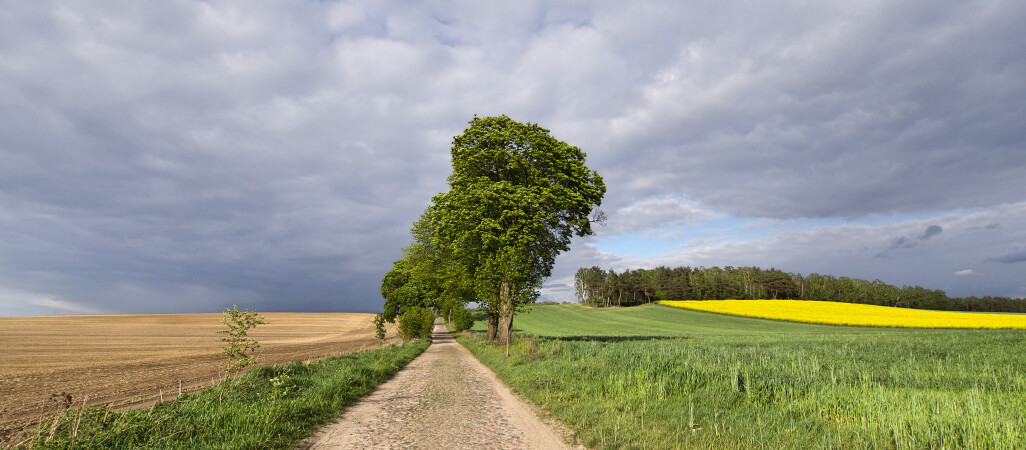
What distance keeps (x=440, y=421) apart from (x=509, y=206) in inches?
607

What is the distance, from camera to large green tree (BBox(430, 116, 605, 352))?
2238 centimetres

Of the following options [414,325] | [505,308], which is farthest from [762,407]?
[414,325]

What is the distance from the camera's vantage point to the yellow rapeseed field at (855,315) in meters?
56.6

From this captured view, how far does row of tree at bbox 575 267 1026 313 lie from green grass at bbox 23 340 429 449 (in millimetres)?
125086

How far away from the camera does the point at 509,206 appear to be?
23.1m

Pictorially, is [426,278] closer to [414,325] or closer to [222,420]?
[414,325]

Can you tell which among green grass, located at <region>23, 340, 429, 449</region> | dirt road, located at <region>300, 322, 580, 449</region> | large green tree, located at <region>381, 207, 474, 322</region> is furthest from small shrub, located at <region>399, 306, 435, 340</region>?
green grass, located at <region>23, 340, 429, 449</region>

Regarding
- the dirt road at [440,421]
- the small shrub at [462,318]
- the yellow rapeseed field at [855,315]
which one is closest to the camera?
the dirt road at [440,421]

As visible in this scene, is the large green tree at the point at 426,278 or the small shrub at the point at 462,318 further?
the small shrub at the point at 462,318

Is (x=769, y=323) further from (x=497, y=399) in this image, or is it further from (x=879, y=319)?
(x=497, y=399)

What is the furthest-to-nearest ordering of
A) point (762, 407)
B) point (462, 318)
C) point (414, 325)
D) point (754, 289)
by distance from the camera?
point (754, 289) < point (462, 318) < point (414, 325) < point (762, 407)

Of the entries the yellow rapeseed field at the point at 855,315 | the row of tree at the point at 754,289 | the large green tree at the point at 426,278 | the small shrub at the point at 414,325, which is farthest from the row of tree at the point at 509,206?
the row of tree at the point at 754,289

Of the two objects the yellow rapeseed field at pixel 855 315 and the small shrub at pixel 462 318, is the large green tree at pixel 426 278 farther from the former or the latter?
the yellow rapeseed field at pixel 855 315

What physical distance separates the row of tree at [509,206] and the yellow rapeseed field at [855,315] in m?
58.2
